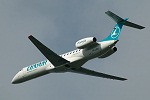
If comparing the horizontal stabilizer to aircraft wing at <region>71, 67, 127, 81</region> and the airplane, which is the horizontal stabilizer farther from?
aircraft wing at <region>71, 67, 127, 81</region>

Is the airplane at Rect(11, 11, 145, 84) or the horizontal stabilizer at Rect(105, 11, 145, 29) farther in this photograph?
the horizontal stabilizer at Rect(105, 11, 145, 29)

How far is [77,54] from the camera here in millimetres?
40250

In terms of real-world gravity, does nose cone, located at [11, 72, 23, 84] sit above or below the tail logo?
below

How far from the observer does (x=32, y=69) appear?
4466 cm

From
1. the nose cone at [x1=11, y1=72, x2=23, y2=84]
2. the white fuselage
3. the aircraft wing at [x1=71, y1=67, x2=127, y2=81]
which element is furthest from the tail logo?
the nose cone at [x1=11, y1=72, x2=23, y2=84]

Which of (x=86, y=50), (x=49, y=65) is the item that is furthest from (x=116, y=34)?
(x=49, y=65)

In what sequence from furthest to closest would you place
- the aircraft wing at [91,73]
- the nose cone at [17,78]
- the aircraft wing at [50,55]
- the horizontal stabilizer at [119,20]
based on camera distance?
the nose cone at [17,78] → the aircraft wing at [91,73] → the horizontal stabilizer at [119,20] → the aircraft wing at [50,55]

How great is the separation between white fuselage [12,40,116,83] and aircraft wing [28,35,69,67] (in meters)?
0.79

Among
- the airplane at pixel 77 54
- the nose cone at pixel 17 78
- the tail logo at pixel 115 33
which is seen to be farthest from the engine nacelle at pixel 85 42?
the nose cone at pixel 17 78

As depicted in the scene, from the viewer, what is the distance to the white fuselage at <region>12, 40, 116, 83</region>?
126 ft

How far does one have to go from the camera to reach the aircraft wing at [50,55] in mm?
38000

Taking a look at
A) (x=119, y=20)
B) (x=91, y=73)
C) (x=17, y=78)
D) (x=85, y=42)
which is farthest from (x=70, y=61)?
(x=17, y=78)

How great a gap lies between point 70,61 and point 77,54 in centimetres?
129

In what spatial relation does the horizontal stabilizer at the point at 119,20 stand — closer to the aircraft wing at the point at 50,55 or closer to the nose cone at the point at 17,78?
the aircraft wing at the point at 50,55
